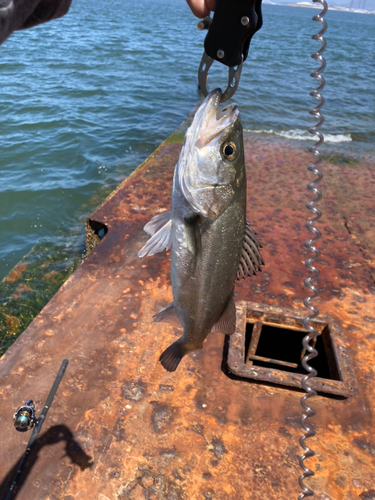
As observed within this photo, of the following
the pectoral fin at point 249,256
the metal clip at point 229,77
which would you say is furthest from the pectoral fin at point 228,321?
the metal clip at point 229,77

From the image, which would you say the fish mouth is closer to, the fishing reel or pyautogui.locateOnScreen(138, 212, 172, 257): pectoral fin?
pyautogui.locateOnScreen(138, 212, 172, 257): pectoral fin

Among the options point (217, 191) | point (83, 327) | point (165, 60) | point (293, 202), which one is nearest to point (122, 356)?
point (83, 327)

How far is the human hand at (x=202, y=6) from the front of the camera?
1612mm

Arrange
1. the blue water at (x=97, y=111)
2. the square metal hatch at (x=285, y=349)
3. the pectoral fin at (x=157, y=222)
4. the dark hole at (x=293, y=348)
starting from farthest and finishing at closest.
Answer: the blue water at (x=97, y=111), the dark hole at (x=293, y=348), the square metal hatch at (x=285, y=349), the pectoral fin at (x=157, y=222)

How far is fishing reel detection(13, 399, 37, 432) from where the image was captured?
193 centimetres

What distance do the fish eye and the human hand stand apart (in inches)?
22.5

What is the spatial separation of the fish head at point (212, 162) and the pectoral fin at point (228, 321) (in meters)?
0.49

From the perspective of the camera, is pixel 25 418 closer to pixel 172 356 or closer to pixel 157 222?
pixel 172 356

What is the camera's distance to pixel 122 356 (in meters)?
2.58

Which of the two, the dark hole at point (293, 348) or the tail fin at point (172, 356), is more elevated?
the tail fin at point (172, 356)

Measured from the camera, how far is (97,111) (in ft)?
39.4

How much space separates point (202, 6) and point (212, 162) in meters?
0.67

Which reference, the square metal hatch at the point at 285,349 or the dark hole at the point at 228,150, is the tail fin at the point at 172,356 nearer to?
the square metal hatch at the point at 285,349

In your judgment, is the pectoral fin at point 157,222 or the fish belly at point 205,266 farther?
the pectoral fin at point 157,222
